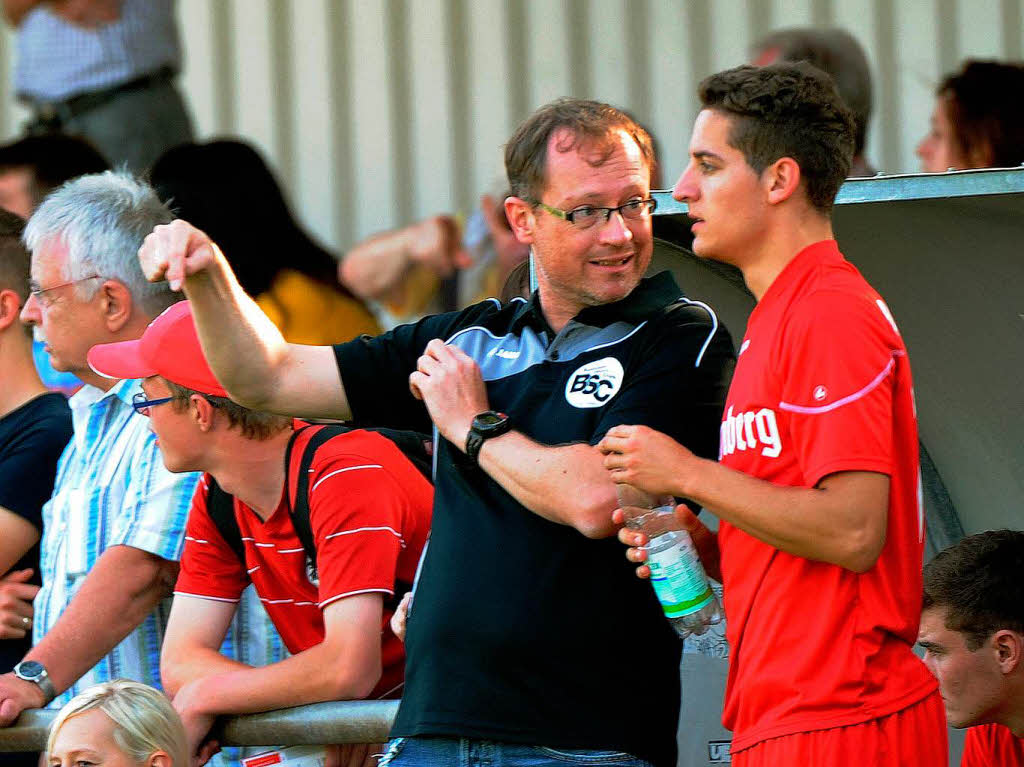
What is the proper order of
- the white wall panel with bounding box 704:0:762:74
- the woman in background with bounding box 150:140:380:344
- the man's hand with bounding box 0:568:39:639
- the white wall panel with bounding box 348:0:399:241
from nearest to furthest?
the man's hand with bounding box 0:568:39:639 → the woman in background with bounding box 150:140:380:344 → the white wall panel with bounding box 704:0:762:74 → the white wall panel with bounding box 348:0:399:241

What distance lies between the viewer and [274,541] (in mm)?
3580

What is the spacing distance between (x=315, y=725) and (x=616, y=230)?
1098mm

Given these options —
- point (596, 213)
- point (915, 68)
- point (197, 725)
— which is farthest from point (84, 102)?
point (596, 213)

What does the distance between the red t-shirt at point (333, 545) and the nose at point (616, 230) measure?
0.72m

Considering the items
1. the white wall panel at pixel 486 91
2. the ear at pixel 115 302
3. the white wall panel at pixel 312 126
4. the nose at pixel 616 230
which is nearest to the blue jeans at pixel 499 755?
the nose at pixel 616 230

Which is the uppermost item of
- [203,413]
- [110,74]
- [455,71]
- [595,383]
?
[110,74]

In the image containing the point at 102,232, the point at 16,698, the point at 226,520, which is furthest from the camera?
the point at 102,232

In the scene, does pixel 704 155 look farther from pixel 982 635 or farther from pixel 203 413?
pixel 203 413

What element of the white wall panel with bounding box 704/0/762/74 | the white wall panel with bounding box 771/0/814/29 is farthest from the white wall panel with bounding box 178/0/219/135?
the white wall panel with bounding box 771/0/814/29

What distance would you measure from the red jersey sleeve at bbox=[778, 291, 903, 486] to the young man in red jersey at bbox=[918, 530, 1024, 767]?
2.76 ft

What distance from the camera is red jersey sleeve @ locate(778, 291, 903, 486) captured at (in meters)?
2.57

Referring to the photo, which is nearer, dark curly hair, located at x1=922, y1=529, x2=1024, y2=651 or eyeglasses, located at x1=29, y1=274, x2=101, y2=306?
dark curly hair, located at x1=922, y1=529, x2=1024, y2=651

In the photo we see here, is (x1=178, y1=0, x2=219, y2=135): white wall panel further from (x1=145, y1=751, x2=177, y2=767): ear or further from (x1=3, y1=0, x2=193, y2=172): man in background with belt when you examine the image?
(x1=145, y1=751, x2=177, y2=767): ear

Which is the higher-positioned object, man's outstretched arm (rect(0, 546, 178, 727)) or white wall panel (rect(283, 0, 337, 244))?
white wall panel (rect(283, 0, 337, 244))
